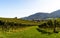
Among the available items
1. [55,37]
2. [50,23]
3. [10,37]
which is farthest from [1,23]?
[55,37]

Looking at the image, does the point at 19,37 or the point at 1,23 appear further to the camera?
the point at 1,23

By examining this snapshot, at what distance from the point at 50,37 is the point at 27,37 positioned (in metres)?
7.89

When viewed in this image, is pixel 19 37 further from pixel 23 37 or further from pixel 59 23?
pixel 59 23

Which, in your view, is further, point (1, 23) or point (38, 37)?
point (1, 23)

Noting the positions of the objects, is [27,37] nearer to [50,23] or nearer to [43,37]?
[43,37]

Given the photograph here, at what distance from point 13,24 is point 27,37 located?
156 feet

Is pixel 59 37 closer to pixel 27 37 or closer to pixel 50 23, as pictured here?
pixel 27 37

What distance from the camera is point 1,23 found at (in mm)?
101812

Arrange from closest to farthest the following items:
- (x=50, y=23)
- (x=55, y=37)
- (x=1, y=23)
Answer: (x=55, y=37), (x=50, y=23), (x=1, y=23)

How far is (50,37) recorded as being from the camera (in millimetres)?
54469

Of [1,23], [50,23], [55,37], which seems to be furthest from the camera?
[1,23]


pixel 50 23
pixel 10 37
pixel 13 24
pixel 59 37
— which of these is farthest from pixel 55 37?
pixel 13 24

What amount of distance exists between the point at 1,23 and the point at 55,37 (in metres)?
54.9

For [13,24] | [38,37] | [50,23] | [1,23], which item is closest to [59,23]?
[50,23]
